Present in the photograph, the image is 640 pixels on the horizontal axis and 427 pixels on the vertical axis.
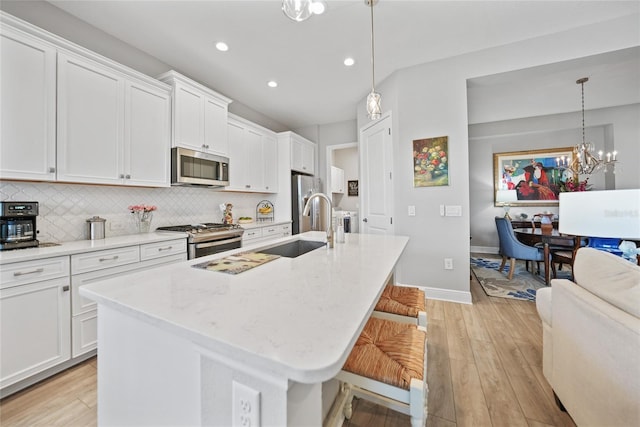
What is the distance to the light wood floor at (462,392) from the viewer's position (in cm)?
134

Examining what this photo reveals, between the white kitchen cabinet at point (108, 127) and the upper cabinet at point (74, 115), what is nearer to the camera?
the upper cabinet at point (74, 115)

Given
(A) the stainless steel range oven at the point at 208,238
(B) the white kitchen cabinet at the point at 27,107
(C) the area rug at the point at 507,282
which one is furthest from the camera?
(C) the area rug at the point at 507,282

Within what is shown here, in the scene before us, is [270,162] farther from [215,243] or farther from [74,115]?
[74,115]

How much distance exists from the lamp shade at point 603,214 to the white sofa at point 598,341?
0.19m

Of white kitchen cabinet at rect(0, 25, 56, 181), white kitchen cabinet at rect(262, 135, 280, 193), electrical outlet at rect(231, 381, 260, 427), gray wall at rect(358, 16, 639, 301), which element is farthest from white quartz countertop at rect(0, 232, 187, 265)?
gray wall at rect(358, 16, 639, 301)

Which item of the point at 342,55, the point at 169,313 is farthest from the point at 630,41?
the point at 169,313

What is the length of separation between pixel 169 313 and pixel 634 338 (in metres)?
1.53

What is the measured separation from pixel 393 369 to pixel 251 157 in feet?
11.5

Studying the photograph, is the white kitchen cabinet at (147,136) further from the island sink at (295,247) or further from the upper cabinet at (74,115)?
the island sink at (295,247)

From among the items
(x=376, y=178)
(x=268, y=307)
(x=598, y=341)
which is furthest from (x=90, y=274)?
(x=376, y=178)

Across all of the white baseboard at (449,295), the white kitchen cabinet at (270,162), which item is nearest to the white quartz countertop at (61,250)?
the white kitchen cabinet at (270,162)

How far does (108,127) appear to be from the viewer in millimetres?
2117

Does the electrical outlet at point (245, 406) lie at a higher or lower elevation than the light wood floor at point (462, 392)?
higher

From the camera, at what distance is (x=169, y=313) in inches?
26.5
